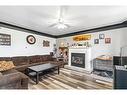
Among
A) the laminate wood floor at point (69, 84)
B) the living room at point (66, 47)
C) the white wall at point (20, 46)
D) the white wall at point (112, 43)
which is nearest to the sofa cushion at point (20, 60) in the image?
the living room at point (66, 47)

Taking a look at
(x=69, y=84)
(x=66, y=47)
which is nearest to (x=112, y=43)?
(x=69, y=84)

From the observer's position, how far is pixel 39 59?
5617 millimetres

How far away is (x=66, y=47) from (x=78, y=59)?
1.34 meters

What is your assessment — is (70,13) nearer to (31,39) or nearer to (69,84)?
(69,84)

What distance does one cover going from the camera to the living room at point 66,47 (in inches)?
133

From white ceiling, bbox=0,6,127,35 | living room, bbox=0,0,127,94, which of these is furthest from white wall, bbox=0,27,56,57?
white ceiling, bbox=0,6,127,35

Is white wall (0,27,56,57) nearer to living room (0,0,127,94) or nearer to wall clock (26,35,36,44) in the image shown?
living room (0,0,127,94)

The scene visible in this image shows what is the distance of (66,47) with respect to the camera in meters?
6.41

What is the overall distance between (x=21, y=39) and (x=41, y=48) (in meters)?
1.34

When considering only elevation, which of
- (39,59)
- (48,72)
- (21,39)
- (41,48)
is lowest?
(48,72)

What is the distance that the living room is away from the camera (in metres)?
3.39
